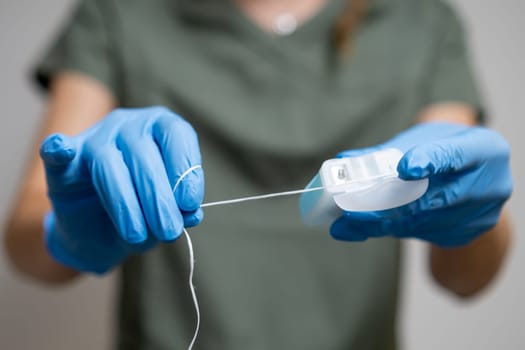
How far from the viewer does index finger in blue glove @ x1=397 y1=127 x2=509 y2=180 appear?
0.37 meters

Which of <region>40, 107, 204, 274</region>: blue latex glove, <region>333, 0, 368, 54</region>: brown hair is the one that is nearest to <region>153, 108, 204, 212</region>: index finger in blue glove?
<region>40, 107, 204, 274</region>: blue latex glove

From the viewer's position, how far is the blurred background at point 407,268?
856mm

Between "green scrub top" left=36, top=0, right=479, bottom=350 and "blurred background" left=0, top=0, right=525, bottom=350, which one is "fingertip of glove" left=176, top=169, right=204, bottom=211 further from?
"blurred background" left=0, top=0, right=525, bottom=350

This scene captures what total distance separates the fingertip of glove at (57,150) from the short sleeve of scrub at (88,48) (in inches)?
10.5

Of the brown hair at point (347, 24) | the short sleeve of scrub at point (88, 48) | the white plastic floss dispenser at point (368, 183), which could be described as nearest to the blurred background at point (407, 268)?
the short sleeve of scrub at point (88, 48)

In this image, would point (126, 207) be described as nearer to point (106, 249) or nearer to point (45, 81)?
point (106, 249)

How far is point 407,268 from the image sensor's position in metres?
0.96

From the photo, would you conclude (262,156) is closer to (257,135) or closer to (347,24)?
(257,135)

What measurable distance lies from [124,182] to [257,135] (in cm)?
28

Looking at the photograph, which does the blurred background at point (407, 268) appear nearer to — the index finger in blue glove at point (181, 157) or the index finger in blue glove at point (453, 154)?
the index finger in blue glove at point (453, 154)

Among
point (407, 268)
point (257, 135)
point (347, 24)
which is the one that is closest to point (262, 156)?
point (257, 135)

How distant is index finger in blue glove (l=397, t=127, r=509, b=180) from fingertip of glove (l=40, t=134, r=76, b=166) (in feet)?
0.89

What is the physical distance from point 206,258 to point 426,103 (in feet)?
1.28

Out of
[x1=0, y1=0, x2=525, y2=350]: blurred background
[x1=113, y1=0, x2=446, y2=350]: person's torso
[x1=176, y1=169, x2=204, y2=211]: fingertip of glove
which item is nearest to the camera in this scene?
[x1=176, y1=169, x2=204, y2=211]: fingertip of glove
